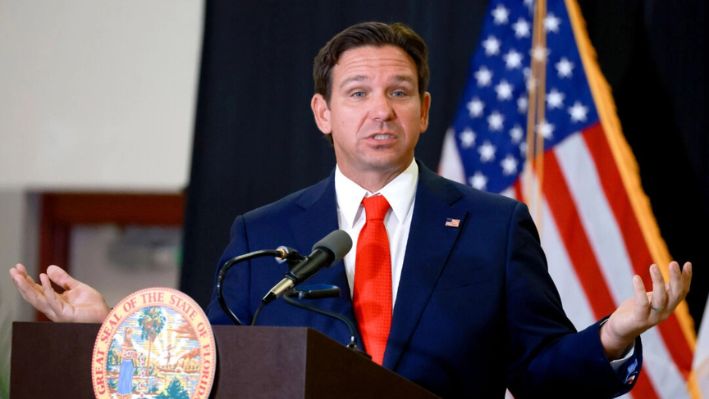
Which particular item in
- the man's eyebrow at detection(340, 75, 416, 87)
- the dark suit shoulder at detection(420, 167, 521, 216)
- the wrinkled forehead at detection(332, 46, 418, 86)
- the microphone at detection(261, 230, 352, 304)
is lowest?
the microphone at detection(261, 230, 352, 304)

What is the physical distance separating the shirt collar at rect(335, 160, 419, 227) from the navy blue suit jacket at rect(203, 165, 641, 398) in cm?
4

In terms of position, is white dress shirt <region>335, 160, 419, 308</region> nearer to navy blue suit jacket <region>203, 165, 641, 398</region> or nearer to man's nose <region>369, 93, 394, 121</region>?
navy blue suit jacket <region>203, 165, 641, 398</region>

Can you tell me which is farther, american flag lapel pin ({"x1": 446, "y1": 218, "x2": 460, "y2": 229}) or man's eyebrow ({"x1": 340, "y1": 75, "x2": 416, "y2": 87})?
man's eyebrow ({"x1": 340, "y1": 75, "x2": 416, "y2": 87})

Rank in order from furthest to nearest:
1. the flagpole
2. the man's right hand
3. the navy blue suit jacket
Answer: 1. the flagpole
2. the navy blue suit jacket
3. the man's right hand

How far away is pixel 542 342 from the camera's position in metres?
2.46

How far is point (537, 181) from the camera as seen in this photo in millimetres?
4477

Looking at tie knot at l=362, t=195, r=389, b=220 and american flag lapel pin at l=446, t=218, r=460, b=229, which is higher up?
tie knot at l=362, t=195, r=389, b=220

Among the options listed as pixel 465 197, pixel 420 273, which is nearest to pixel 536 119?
pixel 465 197

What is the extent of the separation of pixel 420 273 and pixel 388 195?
0.88 ft

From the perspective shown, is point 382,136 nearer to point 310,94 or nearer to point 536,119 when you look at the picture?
point 536,119

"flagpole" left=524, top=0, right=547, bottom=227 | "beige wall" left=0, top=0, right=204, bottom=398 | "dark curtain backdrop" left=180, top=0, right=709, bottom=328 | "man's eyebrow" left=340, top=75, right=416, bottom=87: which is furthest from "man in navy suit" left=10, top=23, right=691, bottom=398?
"beige wall" left=0, top=0, right=204, bottom=398

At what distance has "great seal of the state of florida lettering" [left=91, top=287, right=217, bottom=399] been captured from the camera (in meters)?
1.75

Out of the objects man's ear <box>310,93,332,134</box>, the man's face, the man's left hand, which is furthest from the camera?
man's ear <box>310,93,332,134</box>

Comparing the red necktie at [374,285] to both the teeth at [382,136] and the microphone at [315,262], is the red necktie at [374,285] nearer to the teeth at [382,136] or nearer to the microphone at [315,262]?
the teeth at [382,136]
